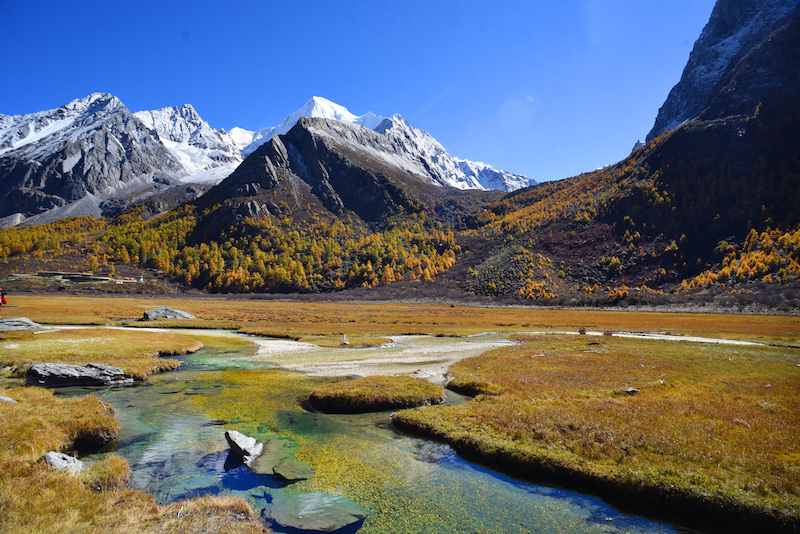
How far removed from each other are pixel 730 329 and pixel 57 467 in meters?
91.8

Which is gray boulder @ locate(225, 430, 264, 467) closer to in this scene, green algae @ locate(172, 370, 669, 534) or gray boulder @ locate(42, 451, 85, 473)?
green algae @ locate(172, 370, 669, 534)

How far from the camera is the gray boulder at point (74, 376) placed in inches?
1060

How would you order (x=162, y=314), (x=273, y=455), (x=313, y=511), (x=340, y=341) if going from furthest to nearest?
1. (x=162, y=314)
2. (x=340, y=341)
3. (x=273, y=455)
4. (x=313, y=511)

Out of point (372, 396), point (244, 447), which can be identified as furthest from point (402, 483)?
point (372, 396)

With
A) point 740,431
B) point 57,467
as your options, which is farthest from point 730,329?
point 57,467

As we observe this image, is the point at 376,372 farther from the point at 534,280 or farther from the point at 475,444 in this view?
the point at 534,280

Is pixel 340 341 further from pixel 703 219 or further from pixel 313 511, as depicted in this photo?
pixel 703 219

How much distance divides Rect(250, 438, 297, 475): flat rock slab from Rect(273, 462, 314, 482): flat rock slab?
26cm

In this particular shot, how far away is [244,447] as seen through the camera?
15734 millimetres

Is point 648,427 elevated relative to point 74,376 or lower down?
lower down

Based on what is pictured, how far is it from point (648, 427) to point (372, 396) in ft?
49.1

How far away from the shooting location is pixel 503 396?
79.5 ft

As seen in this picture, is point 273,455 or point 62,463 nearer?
point 62,463

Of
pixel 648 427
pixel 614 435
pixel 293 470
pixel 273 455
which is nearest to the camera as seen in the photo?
pixel 293 470
